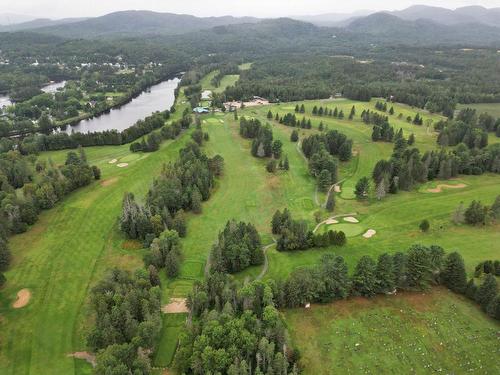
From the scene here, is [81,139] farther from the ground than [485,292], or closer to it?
farther from the ground

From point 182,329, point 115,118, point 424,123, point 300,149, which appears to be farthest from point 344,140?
point 115,118

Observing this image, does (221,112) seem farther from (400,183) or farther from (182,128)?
(400,183)

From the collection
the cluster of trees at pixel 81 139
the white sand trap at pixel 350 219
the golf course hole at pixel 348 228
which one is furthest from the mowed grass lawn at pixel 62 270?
the white sand trap at pixel 350 219

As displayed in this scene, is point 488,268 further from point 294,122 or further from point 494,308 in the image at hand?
point 294,122

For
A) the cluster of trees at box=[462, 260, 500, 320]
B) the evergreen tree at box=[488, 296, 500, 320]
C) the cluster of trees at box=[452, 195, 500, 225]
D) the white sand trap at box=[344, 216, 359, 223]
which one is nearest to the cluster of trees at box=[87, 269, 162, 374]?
the white sand trap at box=[344, 216, 359, 223]

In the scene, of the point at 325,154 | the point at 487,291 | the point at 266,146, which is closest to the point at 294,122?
the point at 266,146

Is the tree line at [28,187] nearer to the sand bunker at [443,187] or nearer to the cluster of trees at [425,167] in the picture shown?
the cluster of trees at [425,167]
